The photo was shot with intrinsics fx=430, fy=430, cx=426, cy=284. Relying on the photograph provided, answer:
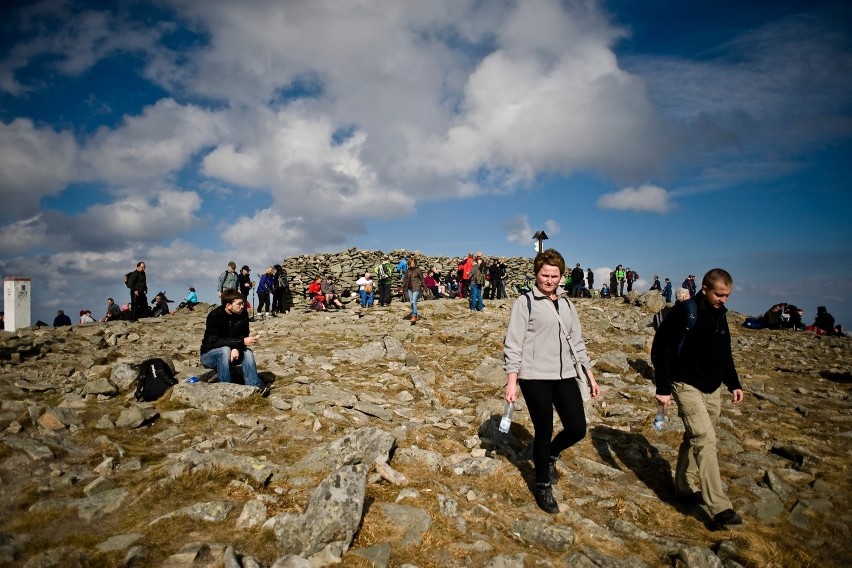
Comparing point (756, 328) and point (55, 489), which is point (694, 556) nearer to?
point (55, 489)

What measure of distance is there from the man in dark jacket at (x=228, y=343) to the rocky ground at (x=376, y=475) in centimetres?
42

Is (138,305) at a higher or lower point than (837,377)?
higher

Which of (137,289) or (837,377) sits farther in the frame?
(137,289)

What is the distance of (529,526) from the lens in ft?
14.2

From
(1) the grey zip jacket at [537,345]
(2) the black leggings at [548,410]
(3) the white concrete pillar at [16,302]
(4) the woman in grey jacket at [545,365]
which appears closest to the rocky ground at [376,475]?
(2) the black leggings at [548,410]

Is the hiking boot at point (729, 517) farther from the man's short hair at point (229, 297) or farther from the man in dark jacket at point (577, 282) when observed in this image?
the man in dark jacket at point (577, 282)

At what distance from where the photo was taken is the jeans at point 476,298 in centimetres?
2070

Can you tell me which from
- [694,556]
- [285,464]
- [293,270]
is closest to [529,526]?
[694,556]

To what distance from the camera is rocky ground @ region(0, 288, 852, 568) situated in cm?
381

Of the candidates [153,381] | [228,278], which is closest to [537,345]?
[153,381]

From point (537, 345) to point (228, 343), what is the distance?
598cm

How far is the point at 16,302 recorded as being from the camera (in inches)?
710

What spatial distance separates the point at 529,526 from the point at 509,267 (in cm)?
3962

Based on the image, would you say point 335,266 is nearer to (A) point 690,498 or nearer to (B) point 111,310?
(B) point 111,310
